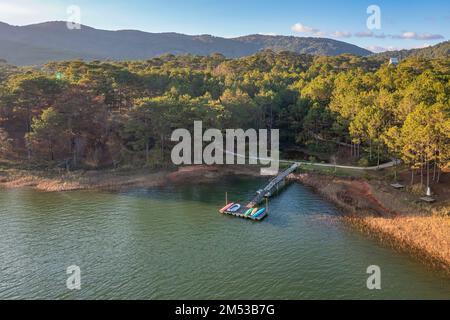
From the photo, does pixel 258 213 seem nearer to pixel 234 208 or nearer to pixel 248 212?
pixel 248 212

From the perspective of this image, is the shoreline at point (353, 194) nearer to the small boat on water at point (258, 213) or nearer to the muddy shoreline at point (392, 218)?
the muddy shoreline at point (392, 218)

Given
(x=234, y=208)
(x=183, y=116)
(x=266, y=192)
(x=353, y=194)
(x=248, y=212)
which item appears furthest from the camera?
(x=183, y=116)

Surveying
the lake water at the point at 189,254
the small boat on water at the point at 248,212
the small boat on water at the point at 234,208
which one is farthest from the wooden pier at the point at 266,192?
the lake water at the point at 189,254

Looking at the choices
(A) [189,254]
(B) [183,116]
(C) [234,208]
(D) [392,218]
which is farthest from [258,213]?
(B) [183,116]

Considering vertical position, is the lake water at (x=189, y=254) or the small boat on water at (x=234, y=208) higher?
the small boat on water at (x=234, y=208)
